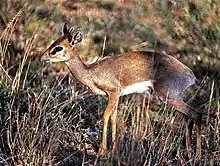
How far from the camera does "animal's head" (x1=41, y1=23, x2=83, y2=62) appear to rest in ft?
17.8

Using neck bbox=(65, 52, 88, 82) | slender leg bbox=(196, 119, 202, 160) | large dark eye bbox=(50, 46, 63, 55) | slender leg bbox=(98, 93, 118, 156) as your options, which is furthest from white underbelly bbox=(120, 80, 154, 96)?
large dark eye bbox=(50, 46, 63, 55)

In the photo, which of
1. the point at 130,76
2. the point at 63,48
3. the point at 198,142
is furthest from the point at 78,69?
the point at 198,142

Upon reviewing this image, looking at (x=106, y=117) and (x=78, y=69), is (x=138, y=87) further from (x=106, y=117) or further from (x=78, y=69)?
(x=78, y=69)

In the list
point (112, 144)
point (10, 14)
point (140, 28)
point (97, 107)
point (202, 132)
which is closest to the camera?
point (112, 144)

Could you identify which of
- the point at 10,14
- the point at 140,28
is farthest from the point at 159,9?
the point at 10,14

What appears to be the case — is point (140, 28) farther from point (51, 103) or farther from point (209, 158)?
point (209, 158)

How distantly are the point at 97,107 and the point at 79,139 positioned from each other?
86cm

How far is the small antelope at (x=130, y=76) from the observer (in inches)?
218

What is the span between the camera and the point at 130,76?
5.66 meters

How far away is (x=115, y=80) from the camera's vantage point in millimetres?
5633

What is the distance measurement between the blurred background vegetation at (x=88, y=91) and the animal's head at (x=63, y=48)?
35cm

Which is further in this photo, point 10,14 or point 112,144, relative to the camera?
point 10,14

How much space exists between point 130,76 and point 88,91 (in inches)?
38.0

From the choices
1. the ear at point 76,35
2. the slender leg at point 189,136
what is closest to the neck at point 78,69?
the ear at point 76,35
